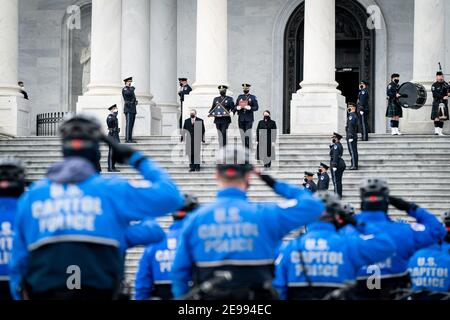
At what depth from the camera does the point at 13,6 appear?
41.0 m

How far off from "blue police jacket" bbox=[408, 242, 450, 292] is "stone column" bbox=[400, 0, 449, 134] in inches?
894

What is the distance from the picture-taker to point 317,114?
38.8 m

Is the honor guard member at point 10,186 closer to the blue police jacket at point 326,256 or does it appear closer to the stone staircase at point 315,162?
the blue police jacket at point 326,256

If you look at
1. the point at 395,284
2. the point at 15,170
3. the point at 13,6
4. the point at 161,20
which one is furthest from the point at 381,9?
the point at 15,170

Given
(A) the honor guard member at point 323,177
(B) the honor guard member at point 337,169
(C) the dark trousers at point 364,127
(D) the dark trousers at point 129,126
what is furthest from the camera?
(D) the dark trousers at point 129,126

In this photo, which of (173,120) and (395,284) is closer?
(395,284)

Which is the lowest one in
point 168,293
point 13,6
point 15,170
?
point 168,293

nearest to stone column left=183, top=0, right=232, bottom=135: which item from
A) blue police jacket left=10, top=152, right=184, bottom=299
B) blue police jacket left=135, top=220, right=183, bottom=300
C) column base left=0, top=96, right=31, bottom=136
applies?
column base left=0, top=96, right=31, bottom=136

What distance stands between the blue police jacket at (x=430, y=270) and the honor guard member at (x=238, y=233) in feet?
16.9

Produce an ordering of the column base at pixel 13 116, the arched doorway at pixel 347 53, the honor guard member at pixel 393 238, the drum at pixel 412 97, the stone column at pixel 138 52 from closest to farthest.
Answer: the honor guard member at pixel 393 238
the drum at pixel 412 97
the column base at pixel 13 116
the stone column at pixel 138 52
the arched doorway at pixel 347 53

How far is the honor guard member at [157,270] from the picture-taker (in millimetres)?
15484

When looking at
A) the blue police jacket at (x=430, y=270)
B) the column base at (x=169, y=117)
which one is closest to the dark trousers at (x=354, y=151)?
the column base at (x=169, y=117)
